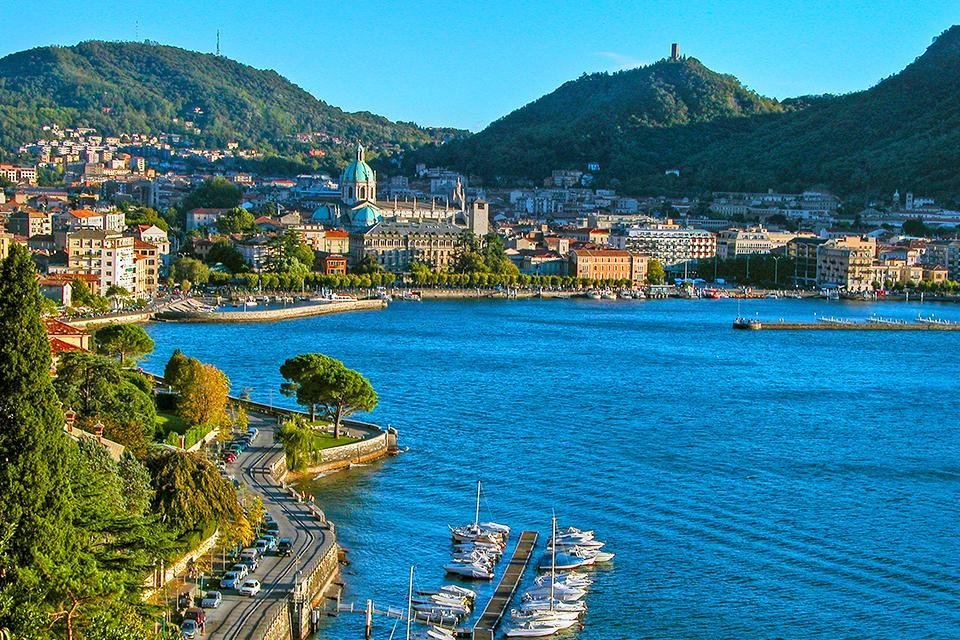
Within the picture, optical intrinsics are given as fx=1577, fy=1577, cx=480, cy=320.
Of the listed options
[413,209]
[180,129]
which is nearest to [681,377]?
[413,209]

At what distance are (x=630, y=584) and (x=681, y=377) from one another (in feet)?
39.2

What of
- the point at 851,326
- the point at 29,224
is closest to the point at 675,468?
the point at 851,326

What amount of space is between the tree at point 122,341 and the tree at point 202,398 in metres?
3.43

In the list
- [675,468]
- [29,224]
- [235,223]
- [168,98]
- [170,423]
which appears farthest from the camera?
[168,98]

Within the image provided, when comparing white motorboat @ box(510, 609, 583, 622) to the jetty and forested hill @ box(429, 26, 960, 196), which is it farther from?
forested hill @ box(429, 26, 960, 196)

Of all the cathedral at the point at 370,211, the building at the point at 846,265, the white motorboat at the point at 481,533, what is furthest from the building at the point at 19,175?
the white motorboat at the point at 481,533

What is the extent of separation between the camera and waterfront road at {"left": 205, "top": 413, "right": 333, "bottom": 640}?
31.3 ft

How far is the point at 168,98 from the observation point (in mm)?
113062

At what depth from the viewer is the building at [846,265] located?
4391 centimetres

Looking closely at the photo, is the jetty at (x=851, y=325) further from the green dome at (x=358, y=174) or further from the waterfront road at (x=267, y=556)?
the green dome at (x=358, y=174)

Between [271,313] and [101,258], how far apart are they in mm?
3483

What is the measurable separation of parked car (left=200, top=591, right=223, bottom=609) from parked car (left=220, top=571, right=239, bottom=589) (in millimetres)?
239

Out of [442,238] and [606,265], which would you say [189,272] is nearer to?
[442,238]

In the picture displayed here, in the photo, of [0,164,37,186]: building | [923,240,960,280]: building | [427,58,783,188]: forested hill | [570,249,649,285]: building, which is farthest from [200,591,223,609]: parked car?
[427,58,783,188]: forested hill
